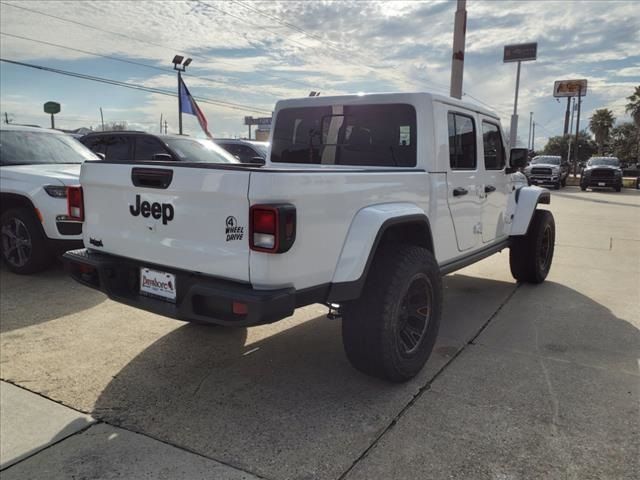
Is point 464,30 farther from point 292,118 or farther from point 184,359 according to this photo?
point 184,359

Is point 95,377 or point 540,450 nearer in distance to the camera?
point 540,450

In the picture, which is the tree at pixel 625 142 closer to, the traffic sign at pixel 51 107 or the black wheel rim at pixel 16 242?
the traffic sign at pixel 51 107

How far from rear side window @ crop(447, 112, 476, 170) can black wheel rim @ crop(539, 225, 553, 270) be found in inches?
82.3

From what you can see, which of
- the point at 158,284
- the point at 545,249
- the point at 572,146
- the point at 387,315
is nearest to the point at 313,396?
the point at 387,315

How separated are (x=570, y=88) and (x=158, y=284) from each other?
63222 millimetres

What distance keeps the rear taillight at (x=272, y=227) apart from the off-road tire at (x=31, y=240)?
4099 millimetres

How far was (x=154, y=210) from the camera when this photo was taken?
2.86 meters

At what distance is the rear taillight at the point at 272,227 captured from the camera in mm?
2361

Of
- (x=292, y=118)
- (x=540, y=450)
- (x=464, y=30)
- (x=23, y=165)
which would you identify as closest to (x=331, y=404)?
(x=540, y=450)

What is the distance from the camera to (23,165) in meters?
6.00

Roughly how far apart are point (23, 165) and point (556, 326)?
6.00 metres

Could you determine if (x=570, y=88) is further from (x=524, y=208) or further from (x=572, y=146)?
(x=524, y=208)

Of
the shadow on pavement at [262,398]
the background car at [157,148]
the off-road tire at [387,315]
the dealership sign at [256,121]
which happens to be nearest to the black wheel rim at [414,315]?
the off-road tire at [387,315]

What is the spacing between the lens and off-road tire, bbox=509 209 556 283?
18.3ft
